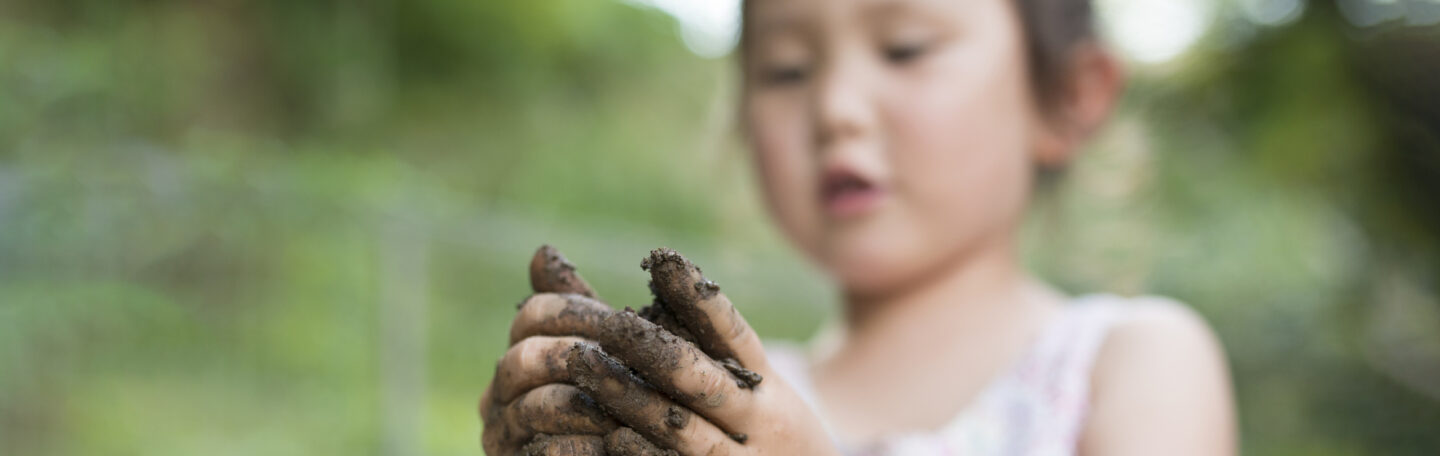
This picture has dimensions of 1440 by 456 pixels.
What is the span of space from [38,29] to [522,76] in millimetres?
1071

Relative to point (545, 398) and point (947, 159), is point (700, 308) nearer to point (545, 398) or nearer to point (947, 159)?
point (545, 398)

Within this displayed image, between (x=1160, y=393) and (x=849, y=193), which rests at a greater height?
(x=849, y=193)

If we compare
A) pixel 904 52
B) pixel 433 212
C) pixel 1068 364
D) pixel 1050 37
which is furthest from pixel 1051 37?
pixel 433 212

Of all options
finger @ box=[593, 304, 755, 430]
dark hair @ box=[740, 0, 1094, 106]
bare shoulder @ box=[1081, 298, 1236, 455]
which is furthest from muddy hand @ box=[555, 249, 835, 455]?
dark hair @ box=[740, 0, 1094, 106]

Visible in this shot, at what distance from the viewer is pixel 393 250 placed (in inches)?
62.1

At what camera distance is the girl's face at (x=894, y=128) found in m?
0.64

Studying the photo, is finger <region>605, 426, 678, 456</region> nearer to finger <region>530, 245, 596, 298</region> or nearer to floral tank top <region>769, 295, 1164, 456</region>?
finger <region>530, 245, 596, 298</region>

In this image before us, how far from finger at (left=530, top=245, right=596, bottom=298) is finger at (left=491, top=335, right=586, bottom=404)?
0.10ft

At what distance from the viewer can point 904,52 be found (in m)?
0.66

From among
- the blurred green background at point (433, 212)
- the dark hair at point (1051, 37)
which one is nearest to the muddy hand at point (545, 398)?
the dark hair at point (1051, 37)

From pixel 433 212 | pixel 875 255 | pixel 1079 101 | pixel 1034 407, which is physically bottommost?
pixel 1034 407

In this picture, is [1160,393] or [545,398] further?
[1160,393]

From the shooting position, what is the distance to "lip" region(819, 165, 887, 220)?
65 centimetres

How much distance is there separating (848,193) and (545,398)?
1.04 feet
